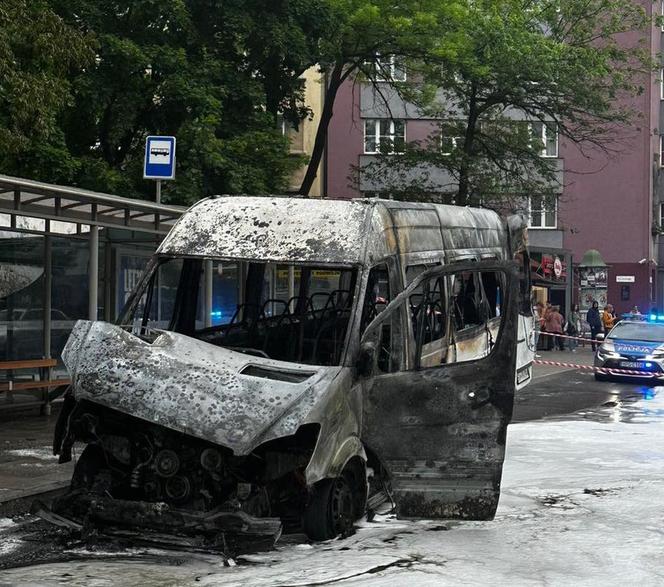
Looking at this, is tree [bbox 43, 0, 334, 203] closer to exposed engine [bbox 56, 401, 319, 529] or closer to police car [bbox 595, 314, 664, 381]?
police car [bbox 595, 314, 664, 381]

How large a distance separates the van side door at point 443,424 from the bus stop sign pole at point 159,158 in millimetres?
6901

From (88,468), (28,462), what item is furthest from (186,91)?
(88,468)

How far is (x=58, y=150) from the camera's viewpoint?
21812mm

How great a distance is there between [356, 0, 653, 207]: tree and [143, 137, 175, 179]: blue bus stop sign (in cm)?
1400

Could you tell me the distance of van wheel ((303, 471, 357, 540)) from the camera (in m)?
7.70

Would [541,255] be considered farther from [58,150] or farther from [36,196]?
[36,196]

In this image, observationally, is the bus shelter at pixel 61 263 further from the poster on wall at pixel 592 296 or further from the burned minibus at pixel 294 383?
the poster on wall at pixel 592 296

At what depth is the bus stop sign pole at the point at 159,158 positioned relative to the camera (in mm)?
14641

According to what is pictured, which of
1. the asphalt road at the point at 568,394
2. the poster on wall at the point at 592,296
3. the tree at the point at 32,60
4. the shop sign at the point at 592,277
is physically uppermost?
the tree at the point at 32,60

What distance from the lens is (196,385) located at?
7504 millimetres

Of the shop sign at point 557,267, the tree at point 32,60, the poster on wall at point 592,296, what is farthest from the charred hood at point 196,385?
the poster on wall at point 592,296

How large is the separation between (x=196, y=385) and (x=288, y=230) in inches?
68.9

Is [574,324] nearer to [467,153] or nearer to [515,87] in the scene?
[467,153]

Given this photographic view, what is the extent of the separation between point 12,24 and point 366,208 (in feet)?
18.8
